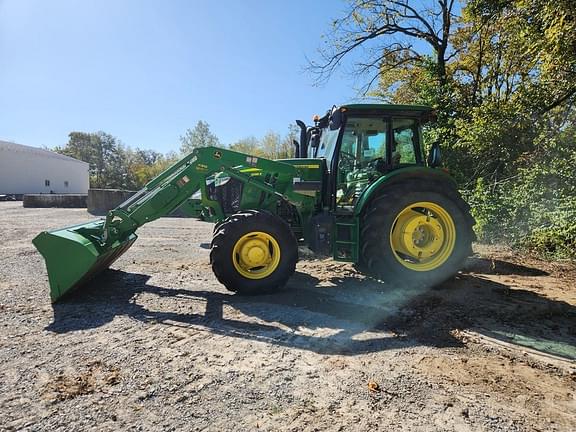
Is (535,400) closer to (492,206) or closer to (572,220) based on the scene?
(572,220)

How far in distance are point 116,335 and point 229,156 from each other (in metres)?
2.64

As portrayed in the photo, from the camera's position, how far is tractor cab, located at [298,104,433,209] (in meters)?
5.38

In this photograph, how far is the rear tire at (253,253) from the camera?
4676 mm

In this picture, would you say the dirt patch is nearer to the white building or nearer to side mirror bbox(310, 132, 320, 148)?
side mirror bbox(310, 132, 320, 148)

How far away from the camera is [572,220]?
7473 millimetres

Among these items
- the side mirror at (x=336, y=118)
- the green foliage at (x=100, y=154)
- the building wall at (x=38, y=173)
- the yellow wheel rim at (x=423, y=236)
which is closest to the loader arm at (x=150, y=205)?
the side mirror at (x=336, y=118)

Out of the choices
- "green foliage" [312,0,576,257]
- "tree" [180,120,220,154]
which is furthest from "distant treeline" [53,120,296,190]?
"green foliage" [312,0,576,257]

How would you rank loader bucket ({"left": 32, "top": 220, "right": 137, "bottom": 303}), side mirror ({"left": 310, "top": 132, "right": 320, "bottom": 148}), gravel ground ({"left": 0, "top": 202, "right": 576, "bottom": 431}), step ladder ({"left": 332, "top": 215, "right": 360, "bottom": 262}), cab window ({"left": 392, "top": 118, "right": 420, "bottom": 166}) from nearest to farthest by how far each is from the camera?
gravel ground ({"left": 0, "top": 202, "right": 576, "bottom": 431}) → loader bucket ({"left": 32, "top": 220, "right": 137, "bottom": 303}) → step ladder ({"left": 332, "top": 215, "right": 360, "bottom": 262}) → cab window ({"left": 392, "top": 118, "right": 420, "bottom": 166}) → side mirror ({"left": 310, "top": 132, "right": 320, "bottom": 148})

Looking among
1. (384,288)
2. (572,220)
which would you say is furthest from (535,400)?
(572,220)

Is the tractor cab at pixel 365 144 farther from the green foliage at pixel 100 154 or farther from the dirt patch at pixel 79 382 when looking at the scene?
the green foliage at pixel 100 154

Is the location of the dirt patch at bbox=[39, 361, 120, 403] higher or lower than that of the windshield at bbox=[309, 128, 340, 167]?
lower

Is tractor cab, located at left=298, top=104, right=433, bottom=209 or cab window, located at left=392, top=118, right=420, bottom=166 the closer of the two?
tractor cab, located at left=298, top=104, right=433, bottom=209

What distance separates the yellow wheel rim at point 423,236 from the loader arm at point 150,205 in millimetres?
1276

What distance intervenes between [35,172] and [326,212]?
45.9 m
